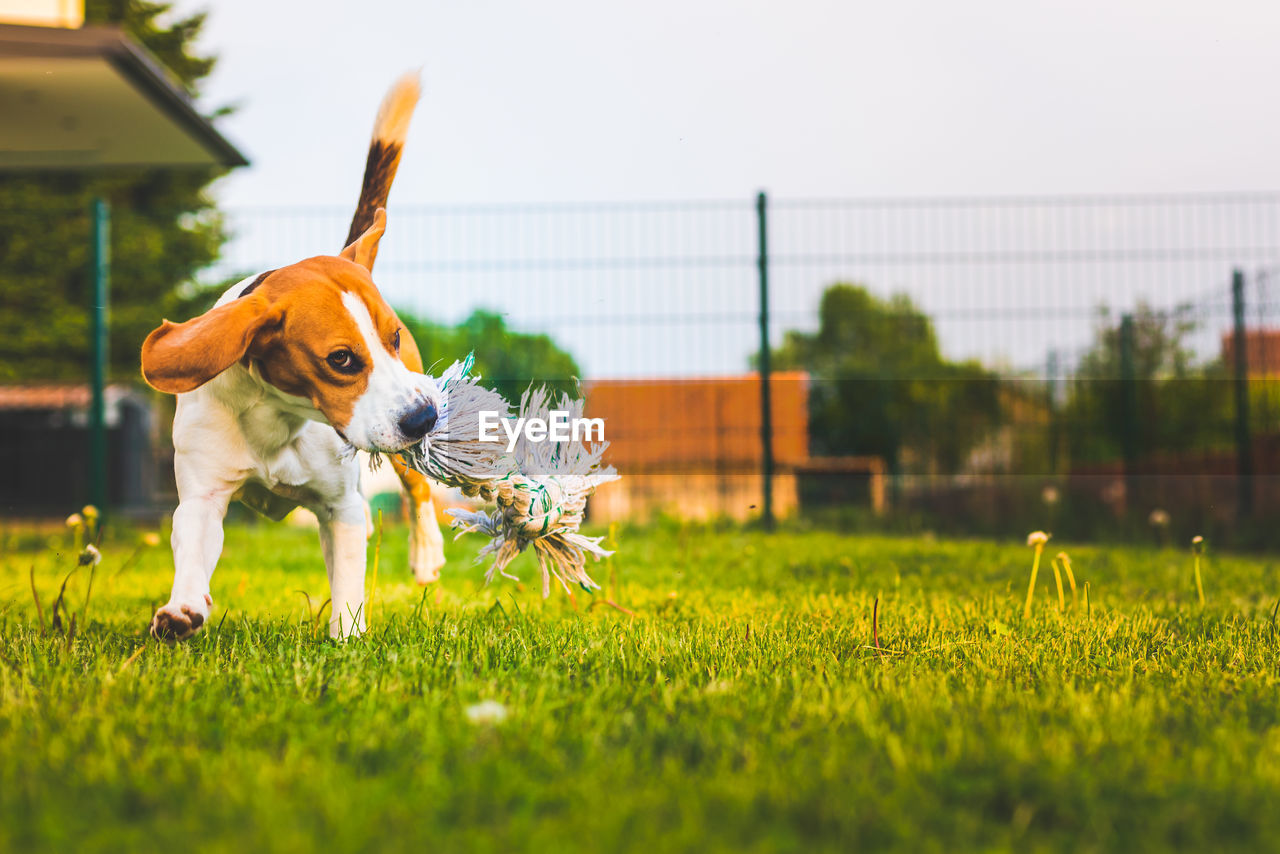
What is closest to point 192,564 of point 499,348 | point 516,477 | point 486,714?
point 516,477

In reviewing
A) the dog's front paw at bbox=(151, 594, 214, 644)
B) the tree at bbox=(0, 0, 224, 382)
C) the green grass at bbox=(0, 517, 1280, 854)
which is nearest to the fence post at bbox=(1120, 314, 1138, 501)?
the green grass at bbox=(0, 517, 1280, 854)

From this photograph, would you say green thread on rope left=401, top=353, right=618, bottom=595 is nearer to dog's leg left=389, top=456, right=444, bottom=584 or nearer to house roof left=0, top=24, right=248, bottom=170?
dog's leg left=389, top=456, right=444, bottom=584

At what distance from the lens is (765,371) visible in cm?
717

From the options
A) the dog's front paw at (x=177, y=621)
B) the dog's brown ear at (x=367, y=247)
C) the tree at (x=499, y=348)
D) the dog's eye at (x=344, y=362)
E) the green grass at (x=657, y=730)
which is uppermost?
the tree at (x=499, y=348)

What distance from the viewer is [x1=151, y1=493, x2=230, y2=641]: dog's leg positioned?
2279 millimetres

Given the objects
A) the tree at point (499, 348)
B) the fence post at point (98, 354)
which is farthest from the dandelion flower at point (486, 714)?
the fence post at point (98, 354)

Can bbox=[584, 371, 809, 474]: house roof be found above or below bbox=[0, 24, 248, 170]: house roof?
below

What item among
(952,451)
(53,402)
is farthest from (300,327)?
(53,402)

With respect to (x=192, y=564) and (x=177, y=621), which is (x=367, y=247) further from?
(x=177, y=621)

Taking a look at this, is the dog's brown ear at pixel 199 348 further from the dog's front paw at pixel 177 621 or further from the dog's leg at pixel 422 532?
the dog's leg at pixel 422 532

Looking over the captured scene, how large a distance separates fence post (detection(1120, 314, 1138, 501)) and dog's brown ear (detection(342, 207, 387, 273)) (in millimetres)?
7211

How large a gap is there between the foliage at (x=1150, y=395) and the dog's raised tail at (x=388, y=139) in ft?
21.8

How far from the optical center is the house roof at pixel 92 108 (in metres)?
7.52

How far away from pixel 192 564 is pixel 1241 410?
808 centimetres
